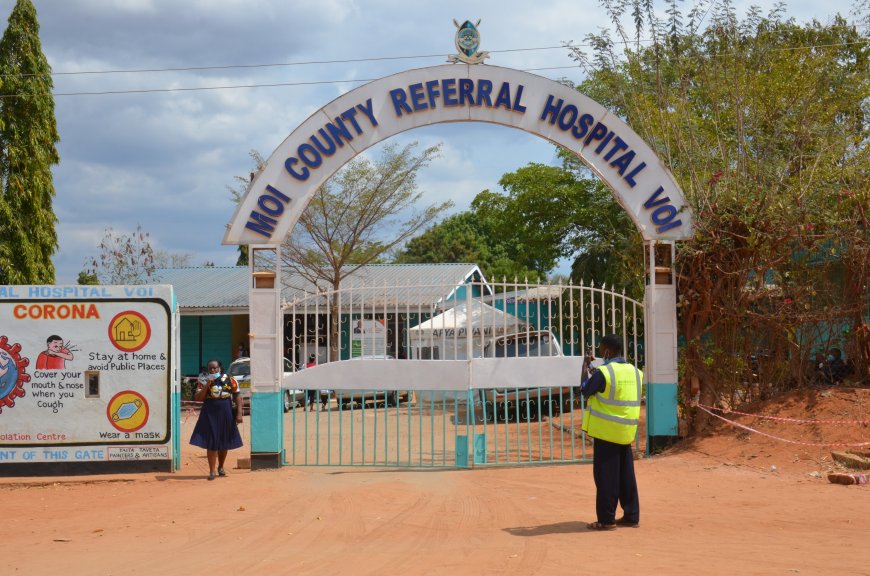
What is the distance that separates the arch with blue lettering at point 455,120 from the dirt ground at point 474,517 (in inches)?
114

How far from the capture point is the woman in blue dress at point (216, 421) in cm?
1034

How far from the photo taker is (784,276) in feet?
36.1

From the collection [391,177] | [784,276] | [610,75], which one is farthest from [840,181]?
[391,177]

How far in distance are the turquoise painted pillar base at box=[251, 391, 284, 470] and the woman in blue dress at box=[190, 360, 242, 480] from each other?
0.24 metres

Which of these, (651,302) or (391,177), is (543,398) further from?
(391,177)

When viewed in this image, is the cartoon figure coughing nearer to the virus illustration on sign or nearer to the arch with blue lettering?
the virus illustration on sign

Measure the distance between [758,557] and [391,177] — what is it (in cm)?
1941

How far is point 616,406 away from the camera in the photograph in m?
7.16

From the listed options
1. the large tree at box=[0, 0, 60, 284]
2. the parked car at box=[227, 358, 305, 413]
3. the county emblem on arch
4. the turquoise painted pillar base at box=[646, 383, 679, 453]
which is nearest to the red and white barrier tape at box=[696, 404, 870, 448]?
the turquoise painted pillar base at box=[646, 383, 679, 453]

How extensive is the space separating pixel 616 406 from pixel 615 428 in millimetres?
181

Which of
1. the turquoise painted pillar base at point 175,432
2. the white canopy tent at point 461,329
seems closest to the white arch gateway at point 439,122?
the turquoise painted pillar base at point 175,432

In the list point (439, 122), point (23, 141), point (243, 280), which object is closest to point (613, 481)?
point (439, 122)

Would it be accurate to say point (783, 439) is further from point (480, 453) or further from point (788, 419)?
point (480, 453)

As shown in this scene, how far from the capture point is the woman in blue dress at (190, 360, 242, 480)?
1034 centimetres
